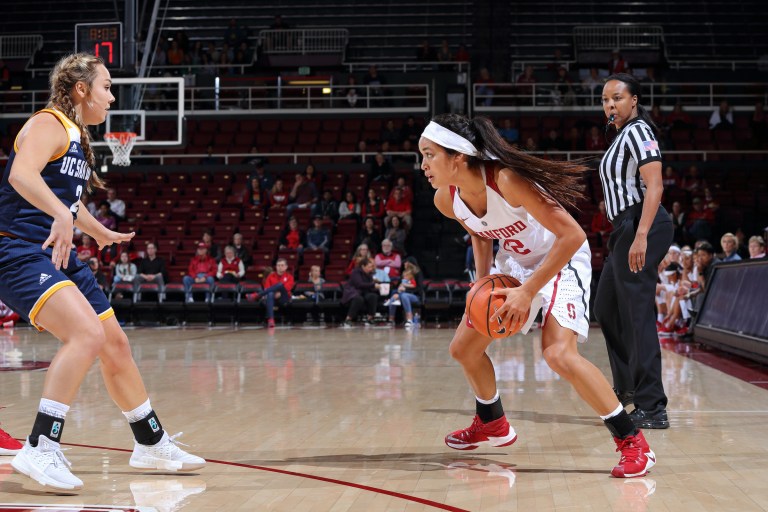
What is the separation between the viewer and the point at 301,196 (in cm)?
1705

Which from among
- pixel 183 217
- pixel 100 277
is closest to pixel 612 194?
pixel 100 277

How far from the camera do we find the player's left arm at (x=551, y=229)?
338 cm

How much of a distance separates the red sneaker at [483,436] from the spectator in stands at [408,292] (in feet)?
31.8

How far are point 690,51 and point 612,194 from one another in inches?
765

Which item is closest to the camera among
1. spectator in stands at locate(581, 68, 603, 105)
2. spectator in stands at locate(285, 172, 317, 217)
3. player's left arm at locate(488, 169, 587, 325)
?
player's left arm at locate(488, 169, 587, 325)

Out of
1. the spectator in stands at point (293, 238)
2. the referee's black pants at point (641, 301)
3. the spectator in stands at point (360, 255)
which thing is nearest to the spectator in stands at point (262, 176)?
the spectator in stands at point (293, 238)

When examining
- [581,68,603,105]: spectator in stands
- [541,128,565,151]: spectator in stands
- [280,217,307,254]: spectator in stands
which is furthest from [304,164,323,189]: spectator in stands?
[581,68,603,105]: spectator in stands

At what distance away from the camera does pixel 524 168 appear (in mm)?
3453

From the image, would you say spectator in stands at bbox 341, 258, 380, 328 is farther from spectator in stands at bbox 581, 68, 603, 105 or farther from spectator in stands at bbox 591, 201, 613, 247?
spectator in stands at bbox 581, 68, 603, 105

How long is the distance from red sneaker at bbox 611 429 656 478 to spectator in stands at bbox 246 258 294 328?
10977 mm

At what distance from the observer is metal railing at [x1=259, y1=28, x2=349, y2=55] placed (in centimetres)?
2267

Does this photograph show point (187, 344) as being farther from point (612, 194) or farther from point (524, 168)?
point (524, 168)

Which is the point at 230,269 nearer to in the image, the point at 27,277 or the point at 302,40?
the point at 302,40

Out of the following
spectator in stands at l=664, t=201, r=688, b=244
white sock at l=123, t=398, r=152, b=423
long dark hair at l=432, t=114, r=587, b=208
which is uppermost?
long dark hair at l=432, t=114, r=587, b=208
